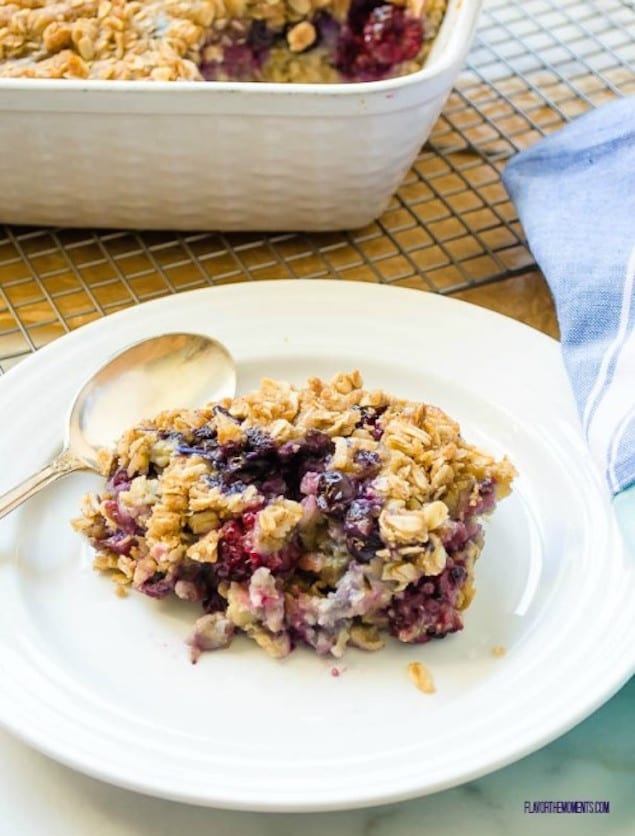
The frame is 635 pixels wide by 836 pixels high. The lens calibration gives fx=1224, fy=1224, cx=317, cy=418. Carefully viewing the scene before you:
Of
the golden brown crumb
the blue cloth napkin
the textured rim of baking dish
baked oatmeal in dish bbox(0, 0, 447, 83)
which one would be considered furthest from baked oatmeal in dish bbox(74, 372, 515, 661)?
baked oatmeal in dish bbox(0, 0, 447, 83)

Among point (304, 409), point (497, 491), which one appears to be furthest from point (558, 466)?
point (304, 409)

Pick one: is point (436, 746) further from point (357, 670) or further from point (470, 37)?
point (470, 37)

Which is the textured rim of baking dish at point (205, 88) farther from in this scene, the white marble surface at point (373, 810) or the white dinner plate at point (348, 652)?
the white marble surface at point (373, 810)

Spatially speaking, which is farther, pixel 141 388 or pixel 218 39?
pixel 218 39

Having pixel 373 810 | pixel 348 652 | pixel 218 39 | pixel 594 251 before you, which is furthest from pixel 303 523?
pixel 218 39

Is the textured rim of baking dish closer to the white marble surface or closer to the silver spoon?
the silver spoon

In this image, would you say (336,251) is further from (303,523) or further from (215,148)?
→ (303,523)

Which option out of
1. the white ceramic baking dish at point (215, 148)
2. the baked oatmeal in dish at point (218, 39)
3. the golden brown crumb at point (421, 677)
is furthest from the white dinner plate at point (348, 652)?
the baked oatmeal in dish at point (218, 39)
